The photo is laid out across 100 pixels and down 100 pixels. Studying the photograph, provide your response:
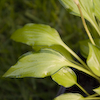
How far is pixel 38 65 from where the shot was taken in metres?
0.40

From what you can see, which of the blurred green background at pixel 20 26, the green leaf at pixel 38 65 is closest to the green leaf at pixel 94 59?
the green leaf at pixel 38 65

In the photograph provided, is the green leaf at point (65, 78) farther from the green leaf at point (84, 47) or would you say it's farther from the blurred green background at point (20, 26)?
the blurred green background at point (20, 26)

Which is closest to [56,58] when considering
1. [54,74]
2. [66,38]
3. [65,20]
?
[54,74]

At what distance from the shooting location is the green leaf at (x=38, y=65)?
388mm

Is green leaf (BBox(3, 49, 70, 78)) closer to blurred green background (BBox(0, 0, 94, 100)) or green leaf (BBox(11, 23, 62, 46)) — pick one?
green leaf (BBox(11, 23, 62, 46))

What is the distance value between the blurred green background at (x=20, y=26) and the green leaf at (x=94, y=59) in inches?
18.1

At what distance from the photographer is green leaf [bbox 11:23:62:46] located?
1.45 ft

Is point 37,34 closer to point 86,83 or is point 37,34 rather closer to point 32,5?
point 86,83

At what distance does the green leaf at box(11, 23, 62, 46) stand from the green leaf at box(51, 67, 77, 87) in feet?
0.30

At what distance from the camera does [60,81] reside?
0.42m

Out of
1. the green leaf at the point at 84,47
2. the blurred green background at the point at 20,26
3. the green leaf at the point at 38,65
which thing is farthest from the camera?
the blurred green background at the point at 20,26

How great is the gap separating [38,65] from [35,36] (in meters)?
0.10

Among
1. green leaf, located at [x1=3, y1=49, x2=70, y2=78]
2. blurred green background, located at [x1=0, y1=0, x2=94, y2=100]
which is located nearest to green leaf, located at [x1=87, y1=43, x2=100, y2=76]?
green leaf, located at [x1=3, y1=49, x2=70, y2=78]

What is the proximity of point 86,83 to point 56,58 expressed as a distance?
0.16 metres
